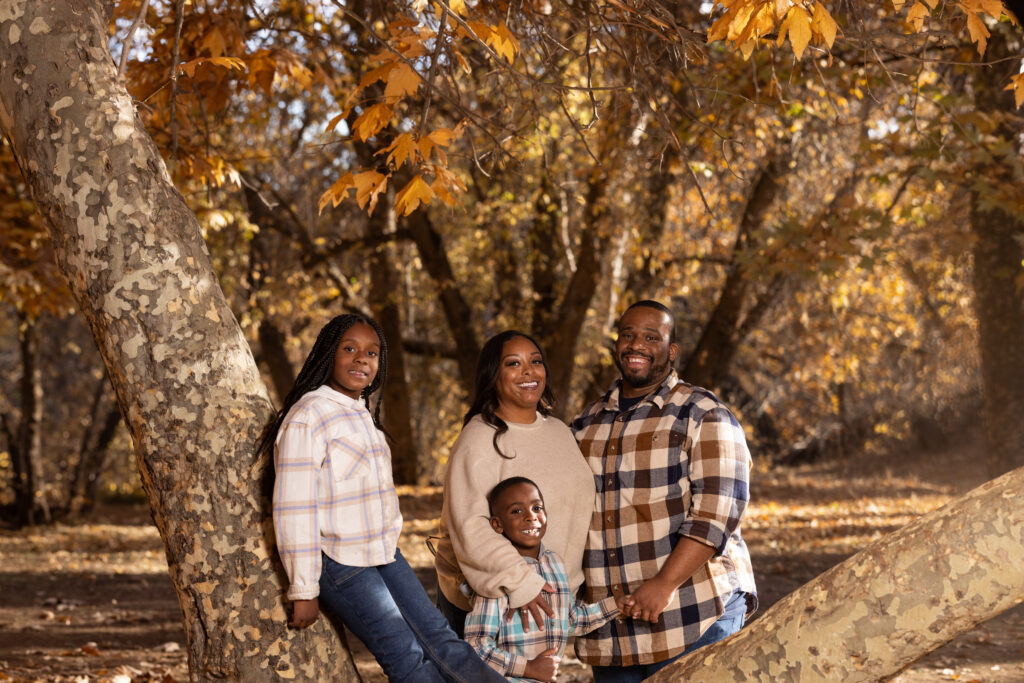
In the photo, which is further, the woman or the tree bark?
the tree bark

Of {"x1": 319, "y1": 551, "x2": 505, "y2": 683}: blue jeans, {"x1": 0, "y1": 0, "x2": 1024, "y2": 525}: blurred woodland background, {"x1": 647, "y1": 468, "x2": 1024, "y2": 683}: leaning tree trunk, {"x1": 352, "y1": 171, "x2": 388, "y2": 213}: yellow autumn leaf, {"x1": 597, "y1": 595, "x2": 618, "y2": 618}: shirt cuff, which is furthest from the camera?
{"x1": 0, "y1": 0, "x2": 1024, "y2": 525}: blurred woodland background

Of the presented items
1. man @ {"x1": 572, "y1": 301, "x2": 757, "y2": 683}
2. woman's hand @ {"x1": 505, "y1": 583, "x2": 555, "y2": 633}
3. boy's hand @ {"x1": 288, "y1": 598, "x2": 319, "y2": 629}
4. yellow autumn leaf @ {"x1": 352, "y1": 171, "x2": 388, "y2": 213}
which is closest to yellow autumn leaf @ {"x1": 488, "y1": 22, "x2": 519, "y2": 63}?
yellow autumn leaf @ {"x1": 352, "y1": 171, "x2": 388, "y2": 213}

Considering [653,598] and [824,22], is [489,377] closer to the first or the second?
[653,598]

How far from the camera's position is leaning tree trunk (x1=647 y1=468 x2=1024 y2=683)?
218 centimetres

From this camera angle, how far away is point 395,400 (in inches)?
548

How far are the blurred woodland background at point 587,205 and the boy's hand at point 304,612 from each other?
0.83 m

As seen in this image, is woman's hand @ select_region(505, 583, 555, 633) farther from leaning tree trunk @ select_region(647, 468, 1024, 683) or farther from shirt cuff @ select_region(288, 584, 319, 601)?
leaning tree trunk @ select_region(647, 468, 1024, 683)

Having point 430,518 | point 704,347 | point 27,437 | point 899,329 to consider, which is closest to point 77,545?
point 27,437

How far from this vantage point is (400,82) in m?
3.45

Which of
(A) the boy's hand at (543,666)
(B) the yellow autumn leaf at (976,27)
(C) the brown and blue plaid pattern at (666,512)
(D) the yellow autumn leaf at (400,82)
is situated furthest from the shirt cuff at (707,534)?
(B) the yellow autumn leaf at (976,27)

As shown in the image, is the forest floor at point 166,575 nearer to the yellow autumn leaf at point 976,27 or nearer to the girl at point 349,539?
the girl at point 349,539

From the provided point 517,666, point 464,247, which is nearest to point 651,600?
point 517,666

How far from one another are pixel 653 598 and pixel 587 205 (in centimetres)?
842

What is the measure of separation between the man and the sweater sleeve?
35 centimetres
